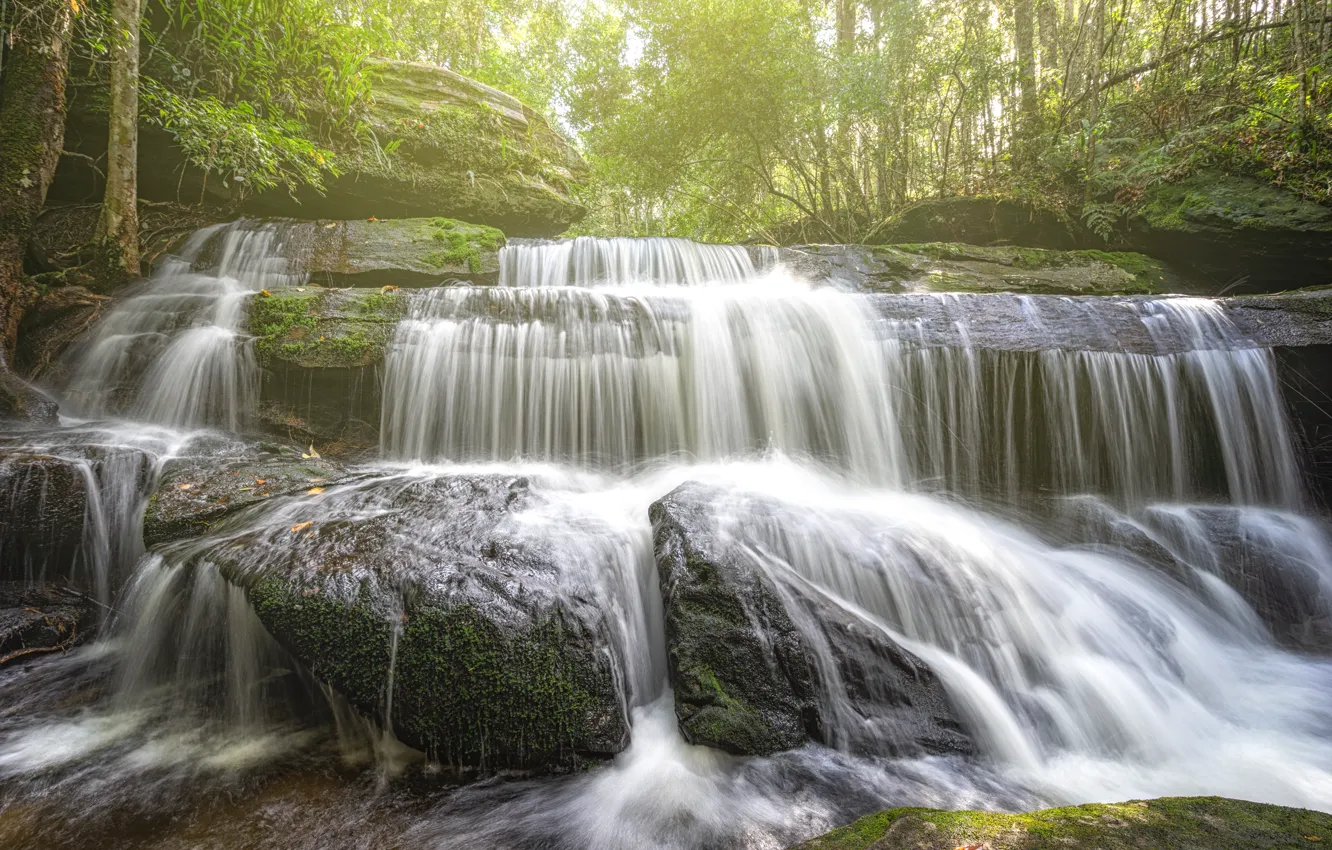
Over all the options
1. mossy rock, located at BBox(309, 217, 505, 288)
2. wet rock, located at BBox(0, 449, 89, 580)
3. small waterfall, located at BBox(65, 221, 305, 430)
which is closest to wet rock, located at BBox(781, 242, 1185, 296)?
mossy rock, located at BBox(309, 217, 505, 288)

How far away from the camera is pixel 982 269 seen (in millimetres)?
7684

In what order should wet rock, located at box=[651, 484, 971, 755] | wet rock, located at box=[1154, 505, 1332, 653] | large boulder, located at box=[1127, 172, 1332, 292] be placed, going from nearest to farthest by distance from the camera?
wet rock, located at box=[651, 484, 971, 755] → wet rock, located at box=[1154, 505, 1332, 653] → large boulder, located at box=[1127, 172, 1332, 292]

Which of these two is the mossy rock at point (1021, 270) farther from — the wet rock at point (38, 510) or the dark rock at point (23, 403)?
the dark rock at point (23, 403)

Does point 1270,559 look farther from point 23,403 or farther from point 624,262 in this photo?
point 23,403

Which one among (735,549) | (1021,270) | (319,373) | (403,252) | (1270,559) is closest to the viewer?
(735,549)

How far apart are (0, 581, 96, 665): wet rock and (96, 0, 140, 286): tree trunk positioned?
11.8 ft

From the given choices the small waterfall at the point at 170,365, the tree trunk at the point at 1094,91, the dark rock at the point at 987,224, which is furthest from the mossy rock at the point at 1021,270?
the small waterfall at the point at 170,365

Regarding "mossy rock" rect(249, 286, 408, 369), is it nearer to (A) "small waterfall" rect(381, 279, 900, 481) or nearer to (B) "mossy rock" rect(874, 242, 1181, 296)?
(A) "small waterfall" rect(381, 279, 900, 481)

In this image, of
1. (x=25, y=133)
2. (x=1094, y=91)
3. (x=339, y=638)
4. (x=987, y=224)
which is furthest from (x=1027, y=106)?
(x=25, y=133)

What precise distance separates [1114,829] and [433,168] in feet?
33.1

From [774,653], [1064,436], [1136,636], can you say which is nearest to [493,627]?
[774,653]

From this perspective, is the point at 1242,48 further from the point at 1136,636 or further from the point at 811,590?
the point at 811,590

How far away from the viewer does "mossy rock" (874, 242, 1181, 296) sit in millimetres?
7336

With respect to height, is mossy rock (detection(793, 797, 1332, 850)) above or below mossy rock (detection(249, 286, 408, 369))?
below
